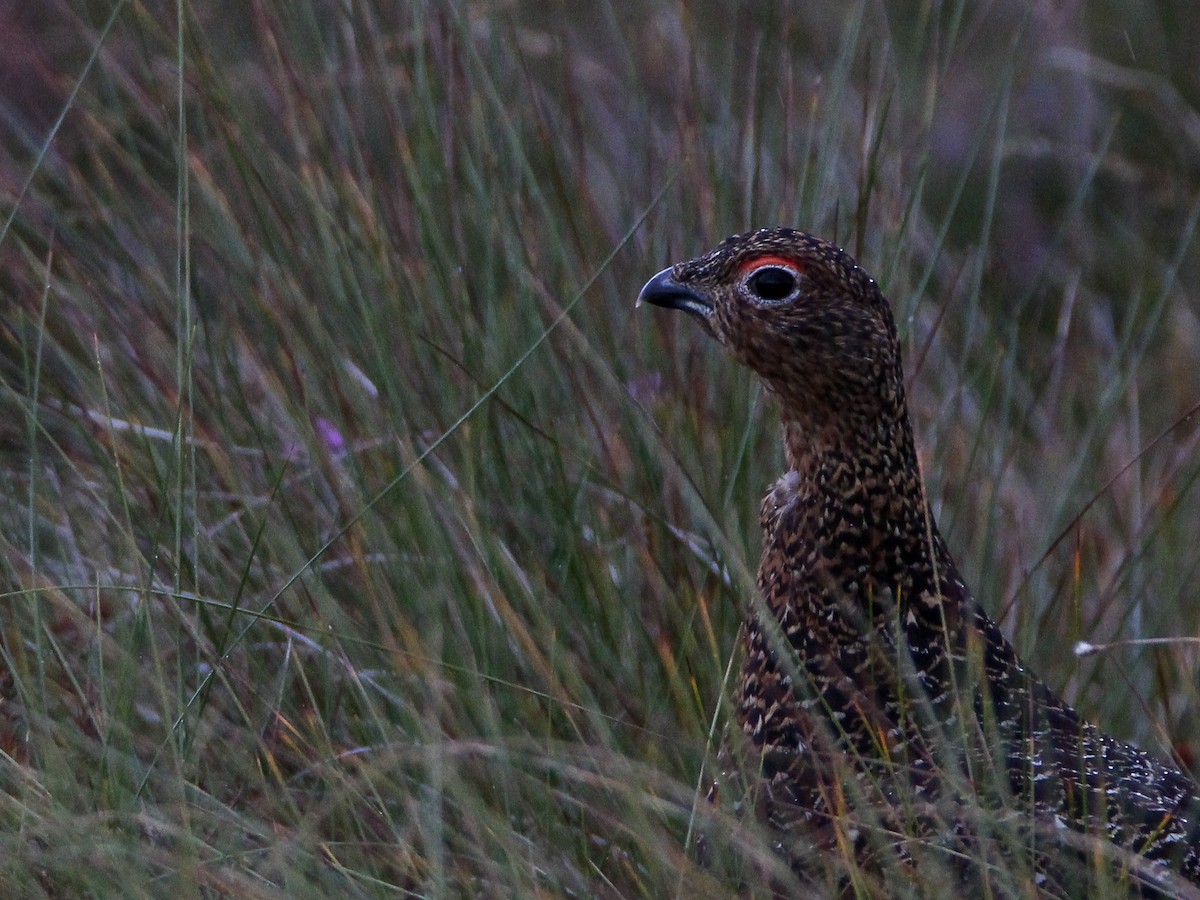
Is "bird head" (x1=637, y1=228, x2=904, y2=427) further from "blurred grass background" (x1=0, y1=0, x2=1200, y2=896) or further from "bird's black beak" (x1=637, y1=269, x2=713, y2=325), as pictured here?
"blurred grass background" (x1=0, y1=0, x2=1200, y2=896)

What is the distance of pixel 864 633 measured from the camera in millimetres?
2885

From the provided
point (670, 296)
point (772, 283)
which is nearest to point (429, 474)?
point (670, 296)

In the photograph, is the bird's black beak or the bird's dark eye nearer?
the bird's dark eye

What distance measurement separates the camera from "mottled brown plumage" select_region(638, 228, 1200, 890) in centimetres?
258

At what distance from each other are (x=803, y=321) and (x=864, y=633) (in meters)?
0.56

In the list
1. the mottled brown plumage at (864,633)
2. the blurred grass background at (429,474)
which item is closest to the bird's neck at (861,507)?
the mottled brown plumage at (864,633)

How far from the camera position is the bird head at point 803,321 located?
3.10 m

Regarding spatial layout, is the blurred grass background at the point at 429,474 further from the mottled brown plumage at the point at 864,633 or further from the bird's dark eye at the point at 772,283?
the bird's dark eye at the point at 772,283

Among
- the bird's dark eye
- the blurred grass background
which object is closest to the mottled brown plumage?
the bird's dark eye

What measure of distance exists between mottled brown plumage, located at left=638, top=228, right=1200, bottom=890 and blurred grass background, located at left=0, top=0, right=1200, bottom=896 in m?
0.16

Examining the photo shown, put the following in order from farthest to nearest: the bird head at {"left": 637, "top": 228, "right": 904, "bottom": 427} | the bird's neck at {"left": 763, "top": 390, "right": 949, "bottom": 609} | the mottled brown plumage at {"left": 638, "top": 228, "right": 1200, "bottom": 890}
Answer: the bird head at {"left": 637, "top": 228, "right": 904, "bottom": 427}
the bird's neck at {"left": 763, "top": 390, "right": 949, "bottom": 609}
the mottled brown plumage at {"left": 638, "top": 228, "right": 1200, "bottom": 890}

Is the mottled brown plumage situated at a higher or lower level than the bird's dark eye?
lower

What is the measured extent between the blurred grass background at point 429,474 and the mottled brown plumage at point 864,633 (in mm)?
163

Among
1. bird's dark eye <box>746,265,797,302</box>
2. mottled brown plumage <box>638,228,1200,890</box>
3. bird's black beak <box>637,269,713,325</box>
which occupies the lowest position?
mottled brown plumage <box>638,228,1200,890</box>
